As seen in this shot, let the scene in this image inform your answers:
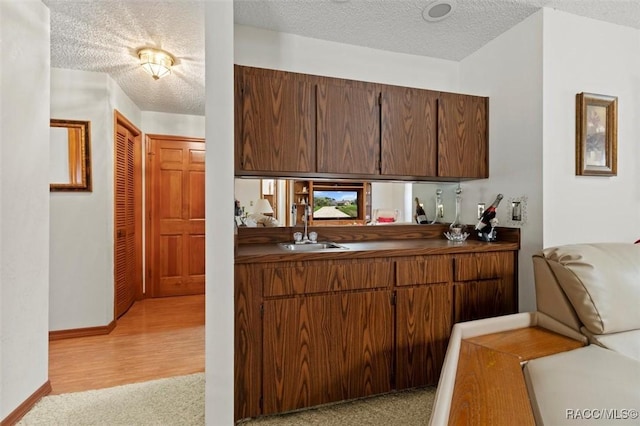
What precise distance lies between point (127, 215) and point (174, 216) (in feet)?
2.04

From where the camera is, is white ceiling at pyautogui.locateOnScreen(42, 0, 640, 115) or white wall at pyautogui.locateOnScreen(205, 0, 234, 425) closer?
white wall at pyautogui.locateOnScreen(205, 0, 234, 425)

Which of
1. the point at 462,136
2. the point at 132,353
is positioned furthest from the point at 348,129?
the point at 132,353

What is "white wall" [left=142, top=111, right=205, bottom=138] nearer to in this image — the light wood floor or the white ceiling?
the white ceiling

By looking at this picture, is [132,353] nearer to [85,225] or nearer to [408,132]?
[85,225]

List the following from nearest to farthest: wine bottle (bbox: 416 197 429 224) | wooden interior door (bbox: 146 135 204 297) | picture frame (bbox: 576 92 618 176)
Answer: picture frame (bbox: 576 92 618 176) < wine bottle (bbox: 416 197 429 224) < wooden interior door (bbox: 146 135 204 297)

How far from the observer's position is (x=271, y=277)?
5.59 feet

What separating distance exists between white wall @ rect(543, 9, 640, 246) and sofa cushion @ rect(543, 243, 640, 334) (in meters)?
0.60

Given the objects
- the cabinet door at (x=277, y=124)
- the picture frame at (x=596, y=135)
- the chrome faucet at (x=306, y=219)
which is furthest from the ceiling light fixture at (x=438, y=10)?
the chrome faucet at (x=306, y=219)

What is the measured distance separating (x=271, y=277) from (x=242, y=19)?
1.83m

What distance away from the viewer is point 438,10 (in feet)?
6.95

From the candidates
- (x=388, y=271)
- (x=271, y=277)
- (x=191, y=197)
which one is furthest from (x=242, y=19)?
(x=191, y=197)

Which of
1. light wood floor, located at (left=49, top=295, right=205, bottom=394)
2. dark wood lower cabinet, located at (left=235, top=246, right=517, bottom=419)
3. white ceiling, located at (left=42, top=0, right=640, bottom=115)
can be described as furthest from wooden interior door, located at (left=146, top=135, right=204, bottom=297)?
dark wood lower cabinet, located at (left=235, top=246, right=517, bottom=419)

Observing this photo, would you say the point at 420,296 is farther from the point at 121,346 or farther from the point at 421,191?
the point at 121,346

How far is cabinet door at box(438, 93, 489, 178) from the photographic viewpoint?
2.38m
